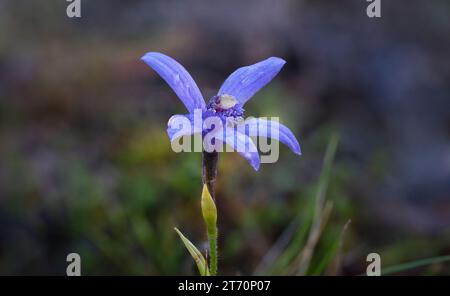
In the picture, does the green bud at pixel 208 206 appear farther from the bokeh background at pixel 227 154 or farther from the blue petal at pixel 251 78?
the bokeh background at pixel 227 154

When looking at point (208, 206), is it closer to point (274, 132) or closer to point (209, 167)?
point (209, 167)

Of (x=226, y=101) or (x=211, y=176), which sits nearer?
(x=211, y=176)

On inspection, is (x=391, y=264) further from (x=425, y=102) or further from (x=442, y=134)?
(x=425, y=102)

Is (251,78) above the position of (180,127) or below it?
above

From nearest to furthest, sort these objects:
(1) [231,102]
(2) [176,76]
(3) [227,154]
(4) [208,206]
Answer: (4) [208,206], (2) [176,76], (1) [231,102], (3) [227,154]

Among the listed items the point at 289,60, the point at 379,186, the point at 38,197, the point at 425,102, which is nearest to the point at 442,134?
the point at 425,102

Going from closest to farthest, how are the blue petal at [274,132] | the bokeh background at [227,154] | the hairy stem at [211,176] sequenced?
the blue petal at [274,132]
the hairy stem at [211,176]
the bokeh background at [227,154]

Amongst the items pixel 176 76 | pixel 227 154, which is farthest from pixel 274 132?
pixel 227 154

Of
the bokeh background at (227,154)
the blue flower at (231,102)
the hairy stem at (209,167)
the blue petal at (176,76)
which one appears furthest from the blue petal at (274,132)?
the bokeh background at (227,154)
